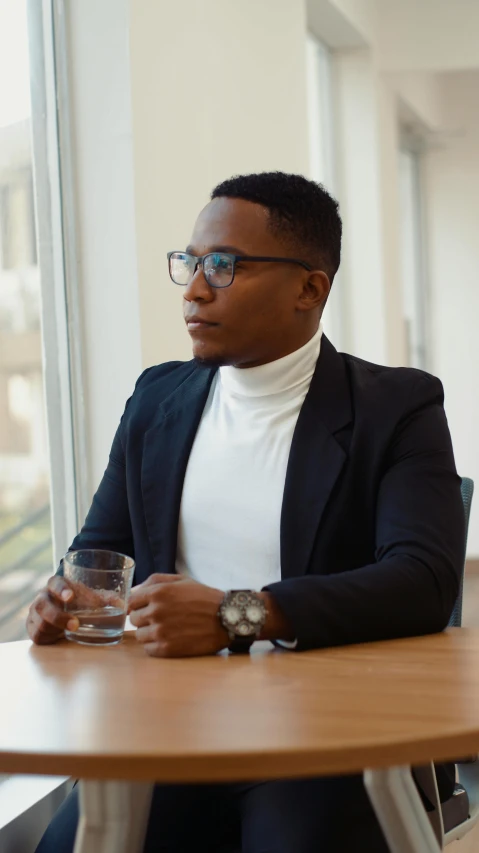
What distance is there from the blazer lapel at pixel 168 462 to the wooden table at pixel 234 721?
0.33 meters

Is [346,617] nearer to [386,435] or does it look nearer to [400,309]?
[386,435]

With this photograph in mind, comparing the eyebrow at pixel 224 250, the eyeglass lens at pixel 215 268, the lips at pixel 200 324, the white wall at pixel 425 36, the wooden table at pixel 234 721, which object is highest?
the white wall at pixel 425 36

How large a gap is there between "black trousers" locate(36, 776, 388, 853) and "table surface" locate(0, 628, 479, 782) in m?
0.18

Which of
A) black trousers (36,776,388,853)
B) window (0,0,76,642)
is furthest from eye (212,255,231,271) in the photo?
window (0,0,76,642)

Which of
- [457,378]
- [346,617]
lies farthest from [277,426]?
[457,378]

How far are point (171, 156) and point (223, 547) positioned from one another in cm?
173

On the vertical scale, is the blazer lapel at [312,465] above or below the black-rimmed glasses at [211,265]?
below

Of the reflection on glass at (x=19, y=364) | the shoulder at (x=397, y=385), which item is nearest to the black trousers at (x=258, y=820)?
the shoulder at (x=397, y=385)

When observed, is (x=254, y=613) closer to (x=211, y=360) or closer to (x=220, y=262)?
(x=211, y=360)

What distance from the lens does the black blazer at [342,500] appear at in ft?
4.93

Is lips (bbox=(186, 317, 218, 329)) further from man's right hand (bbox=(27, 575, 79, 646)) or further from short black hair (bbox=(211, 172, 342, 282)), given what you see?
man's right hand (bbox=(27, 575, 79, 646))

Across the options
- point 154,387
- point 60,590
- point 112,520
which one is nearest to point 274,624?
point 60,590

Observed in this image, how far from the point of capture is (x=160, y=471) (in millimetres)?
1832

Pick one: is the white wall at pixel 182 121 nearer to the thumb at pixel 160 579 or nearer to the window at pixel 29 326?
Answer: the window at pixel 29 326
